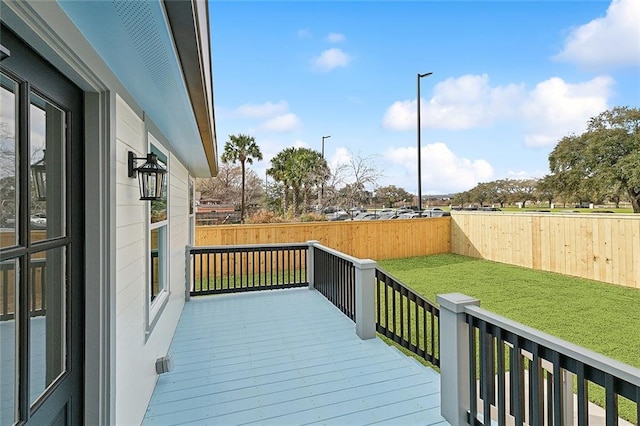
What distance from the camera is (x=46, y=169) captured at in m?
1.33

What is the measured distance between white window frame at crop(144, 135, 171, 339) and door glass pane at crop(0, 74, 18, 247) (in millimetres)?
1632

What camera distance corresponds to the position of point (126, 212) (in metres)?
2.07

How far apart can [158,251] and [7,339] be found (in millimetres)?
2548

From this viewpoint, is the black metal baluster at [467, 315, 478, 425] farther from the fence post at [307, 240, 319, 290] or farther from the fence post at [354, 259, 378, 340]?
the fence post at [307, 240, 319, 290]

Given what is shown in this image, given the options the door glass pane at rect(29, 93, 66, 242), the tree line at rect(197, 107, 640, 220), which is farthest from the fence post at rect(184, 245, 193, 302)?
the tree line at rect(197, 107, 640, 220)

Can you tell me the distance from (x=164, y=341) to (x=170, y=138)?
211 centimetres

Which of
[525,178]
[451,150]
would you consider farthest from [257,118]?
[525,178]

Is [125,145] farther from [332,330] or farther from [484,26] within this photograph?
[484,26]

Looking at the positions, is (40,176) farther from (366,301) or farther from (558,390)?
(366,301)

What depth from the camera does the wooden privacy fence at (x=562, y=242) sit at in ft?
23.4

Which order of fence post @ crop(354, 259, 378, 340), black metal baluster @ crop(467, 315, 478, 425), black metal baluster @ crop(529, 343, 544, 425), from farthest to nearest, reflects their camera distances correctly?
fence post @ crop(354, 259, 378, 340), black metal baluster @ crop(467, 315, 478, 425), black metal baluster @ crop(529, 343, 544, 425)

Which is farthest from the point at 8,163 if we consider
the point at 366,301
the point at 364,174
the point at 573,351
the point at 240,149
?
the point at 240,149

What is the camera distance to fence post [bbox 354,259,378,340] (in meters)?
3.77

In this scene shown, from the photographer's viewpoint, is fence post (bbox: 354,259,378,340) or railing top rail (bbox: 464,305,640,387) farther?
fence post (bbox: 354,259,378,340)
